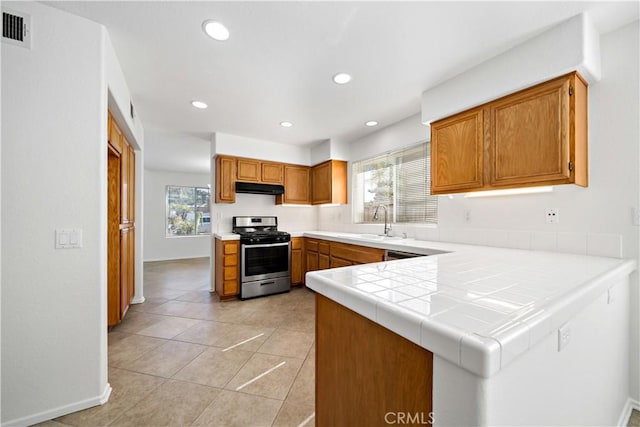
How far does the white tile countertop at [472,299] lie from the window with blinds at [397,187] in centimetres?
186

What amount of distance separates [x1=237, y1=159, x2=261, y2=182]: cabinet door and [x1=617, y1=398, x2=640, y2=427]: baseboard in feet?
13.8

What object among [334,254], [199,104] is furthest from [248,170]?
[334,254]

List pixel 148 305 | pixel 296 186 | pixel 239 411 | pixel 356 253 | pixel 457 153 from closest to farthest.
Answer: pixel 239 411 < pixel 457 153 < pixel 356 253 < pixel 148 305 < pixel 296 186

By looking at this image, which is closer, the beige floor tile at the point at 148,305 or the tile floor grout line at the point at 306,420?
the tile floor grout line at the point at 306,420

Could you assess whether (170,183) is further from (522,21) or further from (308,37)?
(522,21)

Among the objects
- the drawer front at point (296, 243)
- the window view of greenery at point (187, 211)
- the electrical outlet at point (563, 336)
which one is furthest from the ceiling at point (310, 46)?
the window view of greenery at point (187, 211)

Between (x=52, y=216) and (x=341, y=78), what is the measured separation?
7.45 ft

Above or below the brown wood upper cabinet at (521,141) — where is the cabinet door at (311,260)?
below

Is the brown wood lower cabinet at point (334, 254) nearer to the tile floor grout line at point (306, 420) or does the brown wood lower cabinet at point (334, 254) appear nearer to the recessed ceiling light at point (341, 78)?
the tile floor grout line at point (306, 420)

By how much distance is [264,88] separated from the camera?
101 inches

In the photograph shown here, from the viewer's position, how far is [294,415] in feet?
5.13

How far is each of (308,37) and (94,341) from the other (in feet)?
7.82

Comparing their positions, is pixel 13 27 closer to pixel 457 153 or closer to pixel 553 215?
pixel 457 153

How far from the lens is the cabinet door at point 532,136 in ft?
5.57
